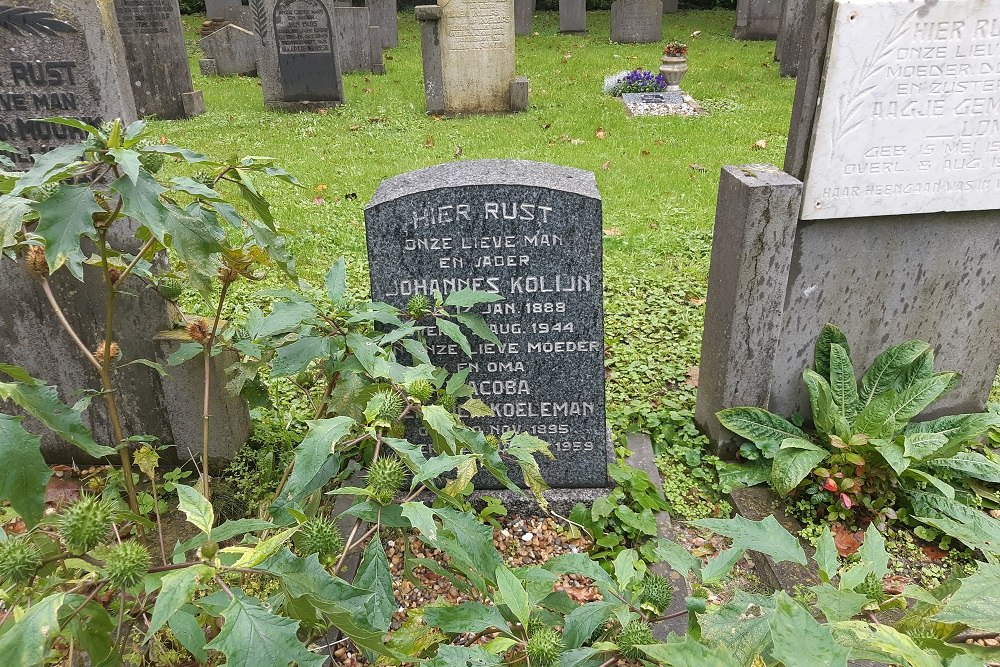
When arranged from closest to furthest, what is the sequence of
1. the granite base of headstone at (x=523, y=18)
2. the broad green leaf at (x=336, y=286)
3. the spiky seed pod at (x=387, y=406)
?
the spiky seed pod at (x=387, y=406), the broad green leaf at (x=336, y=286), the granite base of headstone at (x=523, y=18)

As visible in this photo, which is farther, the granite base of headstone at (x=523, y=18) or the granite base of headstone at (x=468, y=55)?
the granite base of headstone at (x=523, y=18)

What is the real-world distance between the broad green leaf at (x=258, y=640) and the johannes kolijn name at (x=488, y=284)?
1.60 metres

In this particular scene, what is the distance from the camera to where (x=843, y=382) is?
10.1ft

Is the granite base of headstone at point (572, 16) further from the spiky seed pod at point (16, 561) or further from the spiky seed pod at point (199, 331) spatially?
the spiky seed pod at point (16, 561)

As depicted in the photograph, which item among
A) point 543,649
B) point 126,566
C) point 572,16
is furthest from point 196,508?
point 572,16

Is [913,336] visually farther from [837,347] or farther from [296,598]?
[296,598]

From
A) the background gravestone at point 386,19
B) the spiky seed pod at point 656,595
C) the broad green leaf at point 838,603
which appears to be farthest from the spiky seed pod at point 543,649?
the background gravestone at point 386,19

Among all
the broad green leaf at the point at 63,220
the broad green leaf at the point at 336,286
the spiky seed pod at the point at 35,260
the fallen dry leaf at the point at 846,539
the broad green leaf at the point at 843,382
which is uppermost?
the broad green leaf at the point at 63,220

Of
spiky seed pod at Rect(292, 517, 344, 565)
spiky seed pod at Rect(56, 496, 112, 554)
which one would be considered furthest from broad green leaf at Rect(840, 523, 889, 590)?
spiky seed pod at Rect(56, 496, 112, 554)

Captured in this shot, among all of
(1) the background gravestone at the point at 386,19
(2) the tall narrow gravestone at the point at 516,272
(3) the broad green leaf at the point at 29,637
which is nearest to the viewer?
(3) the broad green leaf at the point at 29,637

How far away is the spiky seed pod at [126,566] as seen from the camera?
1.30m

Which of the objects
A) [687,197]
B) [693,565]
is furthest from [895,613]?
[687,197]

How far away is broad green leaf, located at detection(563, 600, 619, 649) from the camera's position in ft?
4.86

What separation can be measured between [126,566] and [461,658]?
24.9 inches
